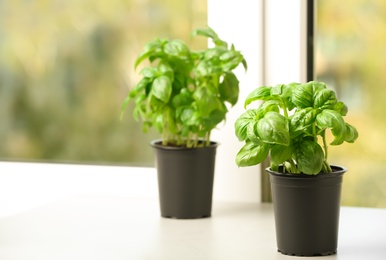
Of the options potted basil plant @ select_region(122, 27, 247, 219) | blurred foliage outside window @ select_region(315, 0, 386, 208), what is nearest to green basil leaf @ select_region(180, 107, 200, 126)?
potted basil plant @ select_region(122, 27, 247, 219)

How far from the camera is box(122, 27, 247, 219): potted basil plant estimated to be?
1.72m

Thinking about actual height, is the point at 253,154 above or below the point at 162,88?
below

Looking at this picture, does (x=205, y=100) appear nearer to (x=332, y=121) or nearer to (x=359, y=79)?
(x=332, y=121)

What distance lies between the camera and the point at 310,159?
1379mm

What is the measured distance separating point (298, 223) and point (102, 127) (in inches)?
40.2

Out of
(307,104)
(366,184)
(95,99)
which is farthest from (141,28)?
(307,104)

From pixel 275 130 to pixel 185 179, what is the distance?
1.47 feet

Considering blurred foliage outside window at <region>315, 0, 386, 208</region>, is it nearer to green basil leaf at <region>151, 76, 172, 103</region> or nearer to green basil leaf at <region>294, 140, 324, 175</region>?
green basil leaf at <region>151, 76, 172, 103</region>

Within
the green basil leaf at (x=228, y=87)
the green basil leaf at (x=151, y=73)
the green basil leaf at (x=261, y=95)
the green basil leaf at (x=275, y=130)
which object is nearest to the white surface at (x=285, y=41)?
the green basil leaf at (x=228, y=87)

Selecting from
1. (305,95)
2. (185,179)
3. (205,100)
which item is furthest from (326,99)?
(185,179)

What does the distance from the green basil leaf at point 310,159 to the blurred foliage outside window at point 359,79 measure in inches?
27.4

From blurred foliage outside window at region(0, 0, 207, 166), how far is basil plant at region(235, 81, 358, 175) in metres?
0.79

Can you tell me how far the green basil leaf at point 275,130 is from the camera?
136cm

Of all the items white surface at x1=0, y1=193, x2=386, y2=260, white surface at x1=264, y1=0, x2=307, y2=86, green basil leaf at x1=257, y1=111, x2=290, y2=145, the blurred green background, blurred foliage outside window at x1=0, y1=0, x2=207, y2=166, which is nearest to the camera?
green basil leaf at x1=257, y1=111, x2=290, y2=145
